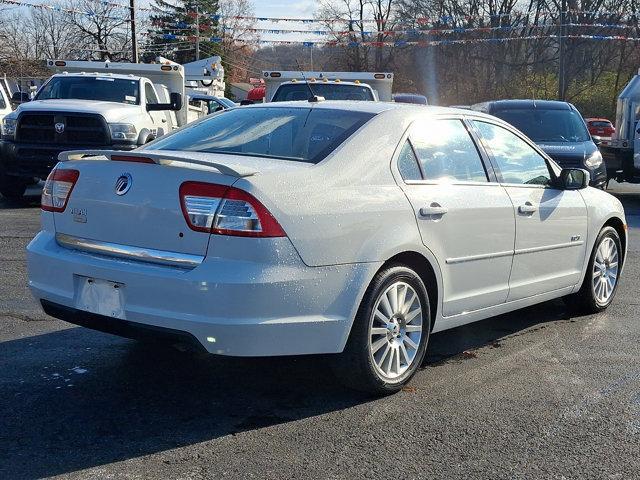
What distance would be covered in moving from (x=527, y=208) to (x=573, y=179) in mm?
720

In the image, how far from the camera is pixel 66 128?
11906mm

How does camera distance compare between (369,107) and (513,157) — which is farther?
(513,157)

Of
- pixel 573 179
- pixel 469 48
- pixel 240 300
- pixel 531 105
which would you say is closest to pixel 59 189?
pixel 240 300

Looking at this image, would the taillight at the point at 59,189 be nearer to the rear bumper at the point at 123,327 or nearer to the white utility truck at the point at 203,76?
the rear bumper at the point at 123,327

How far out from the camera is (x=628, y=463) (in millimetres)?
3633

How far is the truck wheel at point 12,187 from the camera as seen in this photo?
12602mm

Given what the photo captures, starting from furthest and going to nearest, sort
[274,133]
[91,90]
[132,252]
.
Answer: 1. [91,90]
2. [274,133]
3. [132,252]

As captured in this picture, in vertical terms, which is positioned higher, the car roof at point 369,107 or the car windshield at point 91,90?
the car windshield at point 91,90

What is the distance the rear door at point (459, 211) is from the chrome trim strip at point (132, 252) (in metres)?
1.35

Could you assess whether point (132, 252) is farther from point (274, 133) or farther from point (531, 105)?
point (531, 105)

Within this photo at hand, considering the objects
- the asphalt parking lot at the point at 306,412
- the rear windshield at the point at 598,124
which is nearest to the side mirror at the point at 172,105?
the asphalt parking lot at the point at 306,412

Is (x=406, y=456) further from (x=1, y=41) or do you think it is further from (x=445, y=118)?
(x=1, y=41)

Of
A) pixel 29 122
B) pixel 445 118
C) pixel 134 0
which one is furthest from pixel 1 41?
pixel 445 118

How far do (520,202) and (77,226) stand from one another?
9.36 ft
